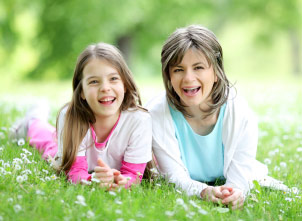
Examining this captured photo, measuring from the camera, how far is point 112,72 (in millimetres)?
3416

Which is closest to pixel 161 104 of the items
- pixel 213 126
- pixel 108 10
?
pixel 213 126

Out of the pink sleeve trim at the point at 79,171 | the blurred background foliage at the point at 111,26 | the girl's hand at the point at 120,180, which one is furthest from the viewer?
the blurred background foliage at the point at 111,26

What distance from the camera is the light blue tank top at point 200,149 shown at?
3605mm

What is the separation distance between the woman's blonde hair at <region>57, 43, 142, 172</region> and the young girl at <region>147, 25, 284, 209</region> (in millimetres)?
373

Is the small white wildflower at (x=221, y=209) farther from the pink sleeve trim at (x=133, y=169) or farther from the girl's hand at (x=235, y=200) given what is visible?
the pink sleeve trim at (x=133, y=169)

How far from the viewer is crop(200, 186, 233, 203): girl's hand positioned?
301cm

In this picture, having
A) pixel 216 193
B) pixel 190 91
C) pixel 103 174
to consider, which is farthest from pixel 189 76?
pixel 103 174

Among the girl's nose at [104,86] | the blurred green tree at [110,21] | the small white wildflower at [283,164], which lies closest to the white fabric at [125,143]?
the girl's nose at [104,86]

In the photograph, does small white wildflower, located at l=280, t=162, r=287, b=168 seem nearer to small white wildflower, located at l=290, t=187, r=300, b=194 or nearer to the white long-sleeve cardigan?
the white long-sleeve cardigan

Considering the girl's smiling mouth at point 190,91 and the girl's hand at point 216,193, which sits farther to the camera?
the girl's smiling mouth at point 190,91

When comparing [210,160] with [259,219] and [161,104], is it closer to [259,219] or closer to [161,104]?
[161,104]

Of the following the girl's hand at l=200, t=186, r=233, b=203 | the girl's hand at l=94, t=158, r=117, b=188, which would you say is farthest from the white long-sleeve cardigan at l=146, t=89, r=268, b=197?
the girl's hand at l=94, t=158, r=117, b=188

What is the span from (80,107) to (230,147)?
4.53ft

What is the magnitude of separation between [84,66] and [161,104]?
2.62 ft
